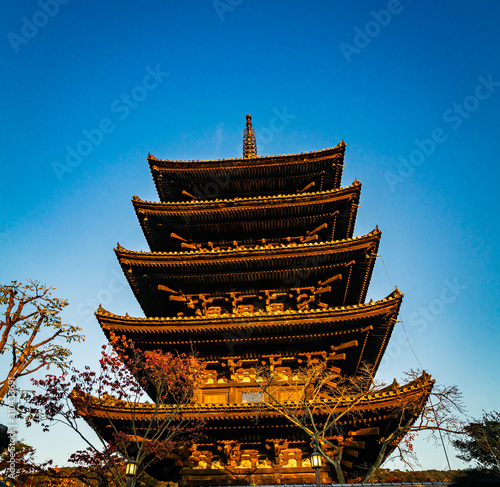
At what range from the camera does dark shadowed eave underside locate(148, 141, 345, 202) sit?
65.9ft

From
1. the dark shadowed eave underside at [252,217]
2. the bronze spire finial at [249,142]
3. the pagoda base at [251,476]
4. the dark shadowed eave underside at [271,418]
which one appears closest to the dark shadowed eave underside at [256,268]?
the dark shadowed eave underside at [252,217]

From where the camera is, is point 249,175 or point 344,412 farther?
point 249,175

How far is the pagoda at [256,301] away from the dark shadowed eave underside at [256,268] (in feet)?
0.16

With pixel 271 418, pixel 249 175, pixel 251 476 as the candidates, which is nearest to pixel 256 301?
pixel 271 418

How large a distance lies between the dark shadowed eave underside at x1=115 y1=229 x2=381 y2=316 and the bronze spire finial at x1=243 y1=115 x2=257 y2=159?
10.4 m

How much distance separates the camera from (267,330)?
14.6m

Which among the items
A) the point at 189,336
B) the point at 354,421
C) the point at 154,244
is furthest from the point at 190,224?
the point at 354,421

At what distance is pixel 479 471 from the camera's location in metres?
3.69

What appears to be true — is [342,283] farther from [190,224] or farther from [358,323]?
[190,224]

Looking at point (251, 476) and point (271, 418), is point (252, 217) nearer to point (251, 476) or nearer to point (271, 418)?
point (271, 418)

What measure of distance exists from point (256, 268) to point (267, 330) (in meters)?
3.29

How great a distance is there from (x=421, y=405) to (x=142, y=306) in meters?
13.0

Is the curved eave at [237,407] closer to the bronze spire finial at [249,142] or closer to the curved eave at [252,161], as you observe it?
the curved eave at [252,161]

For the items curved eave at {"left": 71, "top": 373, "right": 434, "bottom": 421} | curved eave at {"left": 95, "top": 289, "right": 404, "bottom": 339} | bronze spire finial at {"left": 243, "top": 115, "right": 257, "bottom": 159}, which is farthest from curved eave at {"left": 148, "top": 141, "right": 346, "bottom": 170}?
curved eave at {"left": 71, "top": 373, "right": 434, "bottom": 421}
